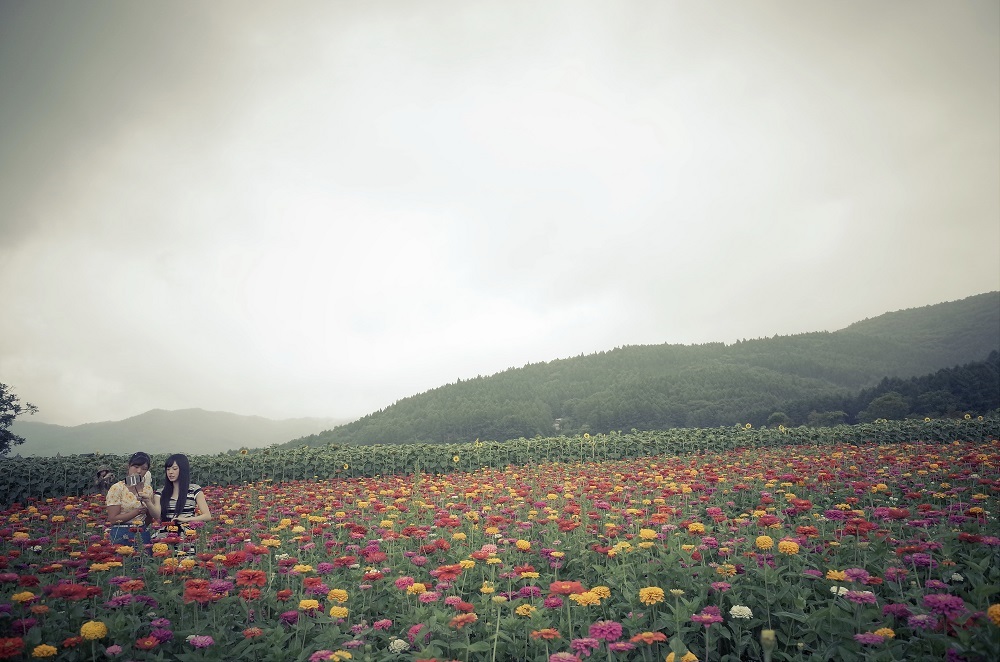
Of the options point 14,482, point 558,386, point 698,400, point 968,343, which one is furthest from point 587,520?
point 968,343

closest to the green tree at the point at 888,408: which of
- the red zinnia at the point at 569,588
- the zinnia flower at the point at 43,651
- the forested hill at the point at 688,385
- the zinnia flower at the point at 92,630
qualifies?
the forested hill at the point at 688,385

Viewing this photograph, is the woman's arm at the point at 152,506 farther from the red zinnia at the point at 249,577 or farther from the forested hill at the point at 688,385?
the forested hill at the point at 688,385

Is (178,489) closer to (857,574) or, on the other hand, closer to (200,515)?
(200,515)

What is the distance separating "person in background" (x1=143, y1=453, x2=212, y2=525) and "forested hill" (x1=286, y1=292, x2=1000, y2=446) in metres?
43.5

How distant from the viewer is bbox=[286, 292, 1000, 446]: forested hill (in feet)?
226

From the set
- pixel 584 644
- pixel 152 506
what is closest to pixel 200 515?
pixel 152 506

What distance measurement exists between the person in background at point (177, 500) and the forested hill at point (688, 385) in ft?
143

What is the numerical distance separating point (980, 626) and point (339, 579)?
482cm

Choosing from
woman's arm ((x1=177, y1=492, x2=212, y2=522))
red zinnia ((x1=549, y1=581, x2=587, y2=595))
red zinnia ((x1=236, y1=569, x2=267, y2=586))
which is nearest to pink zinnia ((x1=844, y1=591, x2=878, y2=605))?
red zinnia ((x1=549, y1=581, x2=587, y2=595))

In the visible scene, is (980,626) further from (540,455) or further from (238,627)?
(540,455)

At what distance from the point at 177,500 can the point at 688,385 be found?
76.1 meters

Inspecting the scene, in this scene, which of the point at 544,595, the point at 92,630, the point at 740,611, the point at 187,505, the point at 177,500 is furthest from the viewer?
→ the point at 187,505

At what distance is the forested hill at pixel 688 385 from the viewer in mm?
68938

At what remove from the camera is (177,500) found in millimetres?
6395
